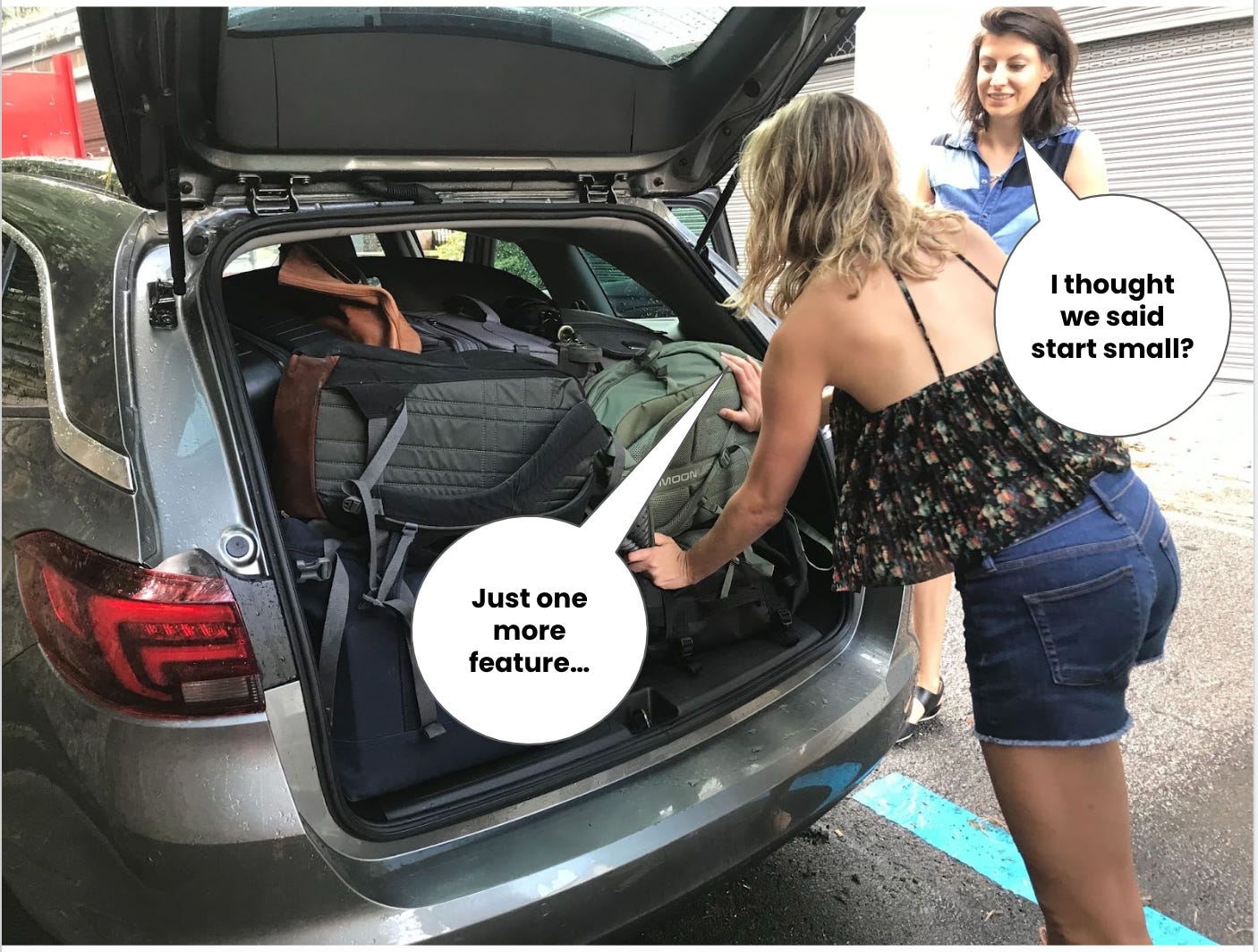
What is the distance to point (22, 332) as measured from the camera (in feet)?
5.54

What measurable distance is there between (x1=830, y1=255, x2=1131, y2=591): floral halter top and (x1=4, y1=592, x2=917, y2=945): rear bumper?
0.49 metres

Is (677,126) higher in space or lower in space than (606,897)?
higher

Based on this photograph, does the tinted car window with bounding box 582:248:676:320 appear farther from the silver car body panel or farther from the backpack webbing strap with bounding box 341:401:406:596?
the silver car body panel

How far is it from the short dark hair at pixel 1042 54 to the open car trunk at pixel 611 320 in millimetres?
887

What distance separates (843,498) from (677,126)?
1.27 meters

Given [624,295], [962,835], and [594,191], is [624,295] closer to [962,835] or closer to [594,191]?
[594,191]

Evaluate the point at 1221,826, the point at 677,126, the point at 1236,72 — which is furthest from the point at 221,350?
the point at 1236,72

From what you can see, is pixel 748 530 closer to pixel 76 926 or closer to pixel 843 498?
pixel 843 498

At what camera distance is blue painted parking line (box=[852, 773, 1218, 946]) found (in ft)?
6.44

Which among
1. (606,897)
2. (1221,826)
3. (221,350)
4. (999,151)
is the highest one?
(999,151)

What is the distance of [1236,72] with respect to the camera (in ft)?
20.5

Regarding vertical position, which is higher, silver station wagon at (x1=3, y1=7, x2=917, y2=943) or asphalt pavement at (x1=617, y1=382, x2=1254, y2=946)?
silver station wagon at (x1=3, y1=7, x2=917, y2=943)

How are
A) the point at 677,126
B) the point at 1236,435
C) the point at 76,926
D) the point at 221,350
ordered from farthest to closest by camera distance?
the point at 1236,435
the point at 677,126
the point at 221,350
the point at 76,926

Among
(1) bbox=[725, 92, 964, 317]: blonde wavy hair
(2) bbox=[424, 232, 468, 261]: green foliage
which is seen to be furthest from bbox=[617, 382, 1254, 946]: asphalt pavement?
(2) bbox=[424, 232, 468, 261]: green foliage
